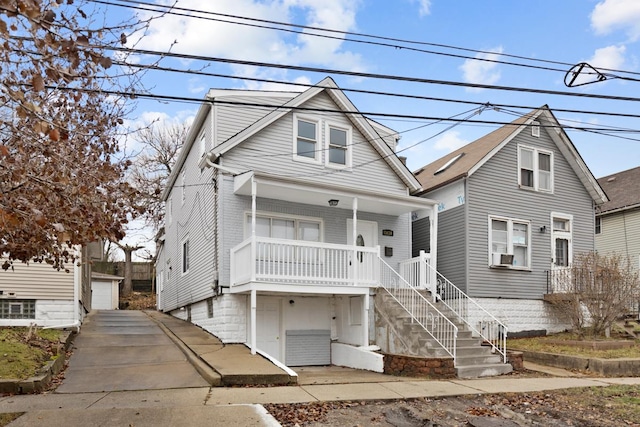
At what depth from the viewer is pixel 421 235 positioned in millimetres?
18750

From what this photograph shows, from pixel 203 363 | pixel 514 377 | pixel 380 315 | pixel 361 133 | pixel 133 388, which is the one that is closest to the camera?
pixel 133 388

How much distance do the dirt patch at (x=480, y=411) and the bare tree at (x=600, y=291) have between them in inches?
238

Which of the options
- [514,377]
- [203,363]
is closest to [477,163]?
[514,377]

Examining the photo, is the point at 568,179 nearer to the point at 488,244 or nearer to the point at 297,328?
the point at 488,244

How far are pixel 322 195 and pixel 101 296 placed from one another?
1989 cm

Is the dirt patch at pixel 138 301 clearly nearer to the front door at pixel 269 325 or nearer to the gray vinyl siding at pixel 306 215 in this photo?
the front door at pixel 269 325

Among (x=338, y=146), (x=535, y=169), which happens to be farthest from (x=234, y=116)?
(x=535, y=169)

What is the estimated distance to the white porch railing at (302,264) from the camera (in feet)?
41.1

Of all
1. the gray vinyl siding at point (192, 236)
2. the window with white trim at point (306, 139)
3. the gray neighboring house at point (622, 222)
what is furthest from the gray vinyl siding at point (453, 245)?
the gray neighboring house at point (622, 222)

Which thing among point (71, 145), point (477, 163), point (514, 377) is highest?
point (477, 163)

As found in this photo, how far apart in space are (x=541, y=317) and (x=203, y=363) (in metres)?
12.1

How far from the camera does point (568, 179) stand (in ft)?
63.6

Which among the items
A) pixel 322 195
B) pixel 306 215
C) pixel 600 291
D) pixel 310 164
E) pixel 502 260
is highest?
pixel 310 164

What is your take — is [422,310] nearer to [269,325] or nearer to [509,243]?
[269,325]
